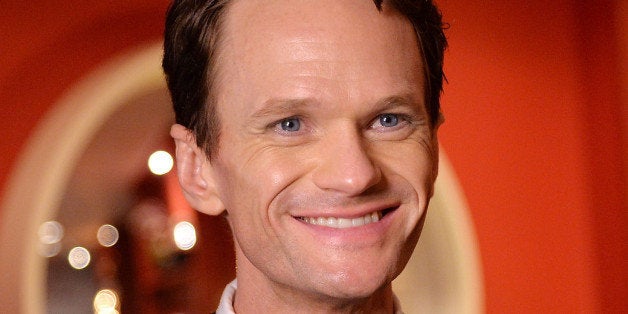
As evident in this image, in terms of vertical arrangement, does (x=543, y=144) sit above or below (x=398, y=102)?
below

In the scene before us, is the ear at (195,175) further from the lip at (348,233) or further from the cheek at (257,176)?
→ the lip at (348,233)

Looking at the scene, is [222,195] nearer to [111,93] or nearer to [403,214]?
[403,214]

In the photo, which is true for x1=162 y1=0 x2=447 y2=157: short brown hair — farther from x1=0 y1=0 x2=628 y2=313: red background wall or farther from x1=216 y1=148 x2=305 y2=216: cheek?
x1=0 y1=0 x2=628 y2=313: red background wall

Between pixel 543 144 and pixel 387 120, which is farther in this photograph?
pixel 543 144

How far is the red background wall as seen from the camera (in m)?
2.66

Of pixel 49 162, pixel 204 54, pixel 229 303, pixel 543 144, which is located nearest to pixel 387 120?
pixel 204 54

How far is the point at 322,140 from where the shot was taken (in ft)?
3.72

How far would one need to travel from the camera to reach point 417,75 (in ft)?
3.96

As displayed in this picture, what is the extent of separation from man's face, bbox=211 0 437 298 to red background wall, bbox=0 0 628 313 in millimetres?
1471

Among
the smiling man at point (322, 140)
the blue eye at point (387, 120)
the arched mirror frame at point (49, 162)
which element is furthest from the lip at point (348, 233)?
the arched mirror frame at point (49, 162)

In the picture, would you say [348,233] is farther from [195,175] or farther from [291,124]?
[195,175]

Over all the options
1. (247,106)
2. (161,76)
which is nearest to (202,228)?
(161,76)

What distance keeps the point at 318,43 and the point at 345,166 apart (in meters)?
0.18

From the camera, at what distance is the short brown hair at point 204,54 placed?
1.25 metres
